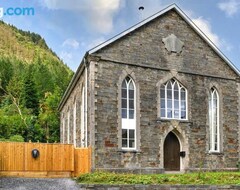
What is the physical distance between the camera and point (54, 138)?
51.5 m

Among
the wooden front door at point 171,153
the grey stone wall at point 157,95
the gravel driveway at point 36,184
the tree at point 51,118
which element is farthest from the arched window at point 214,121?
the tree at point 51,118

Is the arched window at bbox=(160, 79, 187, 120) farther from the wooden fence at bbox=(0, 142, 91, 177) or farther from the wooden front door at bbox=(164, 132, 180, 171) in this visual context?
the wooden fence at bbox=(0, 142, 91, 177)

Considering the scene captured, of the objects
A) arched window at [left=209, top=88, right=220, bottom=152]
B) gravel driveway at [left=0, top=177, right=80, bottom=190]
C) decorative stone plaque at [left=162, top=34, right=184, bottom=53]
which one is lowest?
gravel driveway at [left=0, top=177, right=80, bottom=190]

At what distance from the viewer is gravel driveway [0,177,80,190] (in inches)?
691

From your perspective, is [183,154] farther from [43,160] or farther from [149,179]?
[43,160]

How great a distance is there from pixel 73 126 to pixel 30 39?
153814mm

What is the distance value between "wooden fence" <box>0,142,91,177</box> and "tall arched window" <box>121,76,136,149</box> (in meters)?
2.53

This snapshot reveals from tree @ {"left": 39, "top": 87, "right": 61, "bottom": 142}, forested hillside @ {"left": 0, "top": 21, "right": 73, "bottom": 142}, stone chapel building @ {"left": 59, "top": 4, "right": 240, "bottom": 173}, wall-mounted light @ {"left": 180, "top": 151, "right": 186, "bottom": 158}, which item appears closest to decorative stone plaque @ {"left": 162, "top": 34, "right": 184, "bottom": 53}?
stone chapel building @ {"left": 59, "top": 4, "right": 240, "bottom": 173}

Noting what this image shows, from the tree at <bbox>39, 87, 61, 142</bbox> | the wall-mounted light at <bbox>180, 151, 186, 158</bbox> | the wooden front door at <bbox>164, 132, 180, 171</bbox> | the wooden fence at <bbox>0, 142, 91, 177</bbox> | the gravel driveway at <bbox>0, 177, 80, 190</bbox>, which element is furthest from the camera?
the tree at <bbox>39, 87, 61, 142</bbox>

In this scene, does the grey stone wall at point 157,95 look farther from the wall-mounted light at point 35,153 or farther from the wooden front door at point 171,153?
the wall-mounted light at point 35,153

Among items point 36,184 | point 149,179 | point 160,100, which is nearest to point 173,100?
point 160,100

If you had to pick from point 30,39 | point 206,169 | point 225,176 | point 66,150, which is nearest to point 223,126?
point 206,169

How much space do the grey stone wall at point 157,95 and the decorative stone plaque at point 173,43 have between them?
0.94 feet

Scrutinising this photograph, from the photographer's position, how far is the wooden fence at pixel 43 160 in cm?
2064
